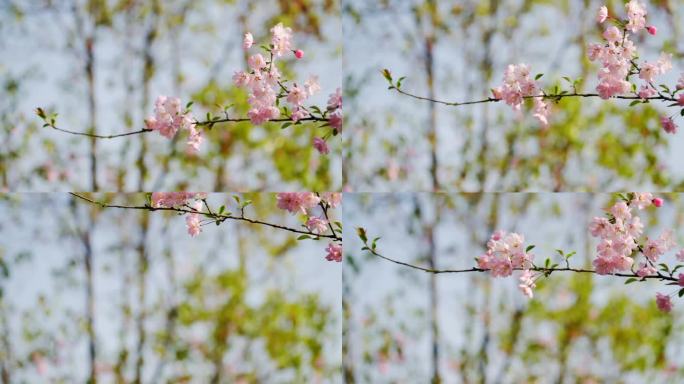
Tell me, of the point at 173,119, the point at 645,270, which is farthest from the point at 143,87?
the point at 645,270

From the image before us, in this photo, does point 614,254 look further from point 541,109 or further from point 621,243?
point 541,109

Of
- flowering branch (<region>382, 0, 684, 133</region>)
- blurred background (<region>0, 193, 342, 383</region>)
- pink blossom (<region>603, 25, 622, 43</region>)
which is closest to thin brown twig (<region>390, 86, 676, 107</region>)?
flowering branch (<region>382, 0, 684, 133</region>)

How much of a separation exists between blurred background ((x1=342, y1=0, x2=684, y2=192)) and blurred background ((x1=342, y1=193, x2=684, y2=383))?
2.6 inches

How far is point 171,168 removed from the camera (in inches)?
111

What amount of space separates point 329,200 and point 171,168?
541 millimetres

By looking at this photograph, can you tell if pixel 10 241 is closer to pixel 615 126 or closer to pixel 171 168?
pixel 171 168

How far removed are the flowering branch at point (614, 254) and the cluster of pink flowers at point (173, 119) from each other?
77cm

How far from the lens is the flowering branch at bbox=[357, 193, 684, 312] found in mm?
2316

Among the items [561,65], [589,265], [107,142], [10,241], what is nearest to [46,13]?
[107,142]

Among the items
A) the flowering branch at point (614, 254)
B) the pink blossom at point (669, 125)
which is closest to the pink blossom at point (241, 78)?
the flowering branch at point (614, 254)

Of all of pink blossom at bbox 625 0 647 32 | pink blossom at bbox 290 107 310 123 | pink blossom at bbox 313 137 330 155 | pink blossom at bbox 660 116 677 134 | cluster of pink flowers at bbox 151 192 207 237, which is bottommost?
cluster of pink flowers at bbox 151 192 207 237

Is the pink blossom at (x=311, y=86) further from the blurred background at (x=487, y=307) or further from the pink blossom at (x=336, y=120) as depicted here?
the blurred background at (x=487, y=307)

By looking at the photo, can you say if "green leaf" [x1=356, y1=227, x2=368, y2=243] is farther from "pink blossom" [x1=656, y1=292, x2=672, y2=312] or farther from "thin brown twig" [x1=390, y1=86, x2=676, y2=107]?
"pink blossom" [x1=656, y1=292, x2=672, y2=312]

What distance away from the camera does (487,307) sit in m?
2.71
